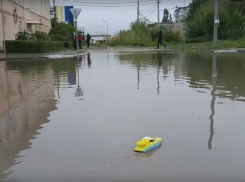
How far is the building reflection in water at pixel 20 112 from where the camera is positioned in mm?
4345

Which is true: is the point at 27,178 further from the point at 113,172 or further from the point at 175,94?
the point at 175,94

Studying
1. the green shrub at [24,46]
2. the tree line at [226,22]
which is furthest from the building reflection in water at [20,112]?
the tree line at [226,22]

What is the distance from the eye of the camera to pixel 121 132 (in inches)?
198

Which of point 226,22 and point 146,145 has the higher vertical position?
point 226,22

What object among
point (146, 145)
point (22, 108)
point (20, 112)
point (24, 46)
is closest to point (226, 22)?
point (24, 46)

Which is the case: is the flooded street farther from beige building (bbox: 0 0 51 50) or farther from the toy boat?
beige building (bbox: 0 0 51 50)

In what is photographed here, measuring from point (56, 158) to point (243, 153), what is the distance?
2226 mm

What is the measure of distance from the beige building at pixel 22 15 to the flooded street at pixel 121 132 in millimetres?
18692

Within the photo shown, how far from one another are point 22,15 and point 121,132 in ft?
100

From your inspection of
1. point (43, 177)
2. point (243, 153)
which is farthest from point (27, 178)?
point (243, 153)

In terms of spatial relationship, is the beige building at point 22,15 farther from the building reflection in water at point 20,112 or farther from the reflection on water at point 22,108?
the building reflection in water at point 20,112

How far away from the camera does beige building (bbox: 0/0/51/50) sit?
89.4 feet

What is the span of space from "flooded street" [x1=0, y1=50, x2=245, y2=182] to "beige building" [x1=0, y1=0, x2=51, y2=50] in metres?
18.7

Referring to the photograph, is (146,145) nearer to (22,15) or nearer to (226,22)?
(22,15)
